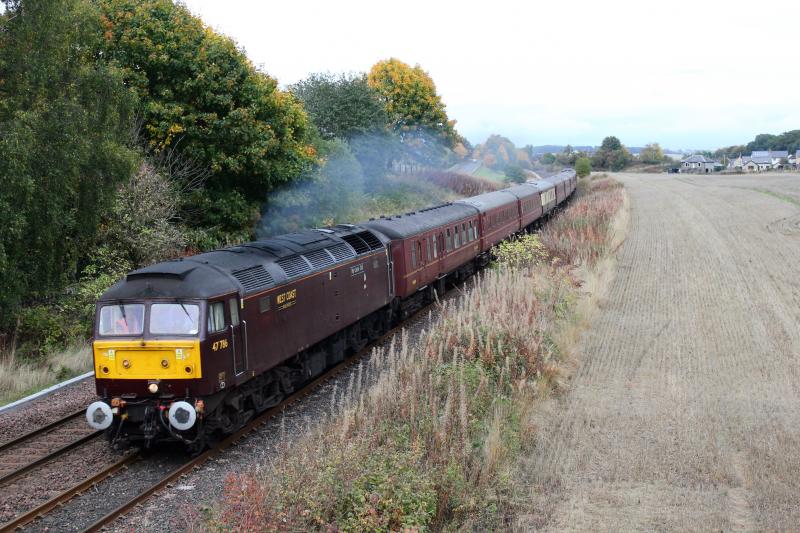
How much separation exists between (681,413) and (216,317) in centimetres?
817

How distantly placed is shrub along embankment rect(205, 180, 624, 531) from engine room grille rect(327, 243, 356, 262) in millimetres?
2610

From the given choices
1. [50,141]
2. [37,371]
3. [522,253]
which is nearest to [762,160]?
[522,253]

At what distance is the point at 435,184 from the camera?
58844mm

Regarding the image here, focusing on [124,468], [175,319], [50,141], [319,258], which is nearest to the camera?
[175,319]

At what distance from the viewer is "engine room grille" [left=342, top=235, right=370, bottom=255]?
17.7m

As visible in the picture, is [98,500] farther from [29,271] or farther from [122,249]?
[122,249]

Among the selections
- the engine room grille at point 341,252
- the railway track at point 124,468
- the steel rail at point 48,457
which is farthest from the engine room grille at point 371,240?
the steel rail at point 48,457

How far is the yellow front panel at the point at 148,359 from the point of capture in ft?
36.8

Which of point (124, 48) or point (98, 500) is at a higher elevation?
point (124, 48)

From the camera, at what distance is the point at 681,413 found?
13070mm

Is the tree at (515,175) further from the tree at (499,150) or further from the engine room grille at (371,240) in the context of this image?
the engine room grille at (371,240)

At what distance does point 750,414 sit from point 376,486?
7.64 metres

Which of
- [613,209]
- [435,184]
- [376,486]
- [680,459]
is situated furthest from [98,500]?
[435,184]

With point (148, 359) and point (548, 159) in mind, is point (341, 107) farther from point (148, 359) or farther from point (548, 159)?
point (548, 159)
